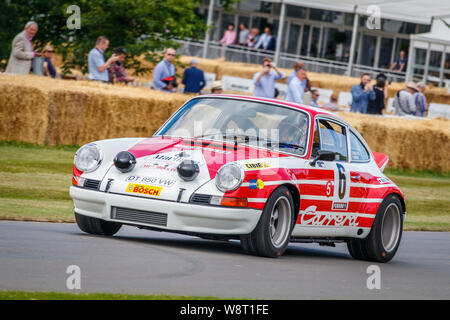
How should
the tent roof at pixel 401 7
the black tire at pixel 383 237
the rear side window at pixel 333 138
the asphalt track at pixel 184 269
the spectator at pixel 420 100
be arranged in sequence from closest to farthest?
the asphalt track at pixel 184 269
the rear side window at pixel 333 138
the black tire at pixel 383 237
the spectator at pixel 420 100
the tent roof at pixel 401 7

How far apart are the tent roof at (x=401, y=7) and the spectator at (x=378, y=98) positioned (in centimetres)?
1590

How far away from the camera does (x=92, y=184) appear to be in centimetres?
830

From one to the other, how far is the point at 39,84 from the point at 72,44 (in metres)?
5.86

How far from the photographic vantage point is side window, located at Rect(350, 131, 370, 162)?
9898 mm

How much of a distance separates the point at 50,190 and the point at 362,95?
9.92m

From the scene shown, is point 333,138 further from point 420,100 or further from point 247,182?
point 420,100

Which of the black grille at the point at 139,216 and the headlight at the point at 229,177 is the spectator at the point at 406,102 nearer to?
the headlight at the point at 229,177

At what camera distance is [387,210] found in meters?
10.0

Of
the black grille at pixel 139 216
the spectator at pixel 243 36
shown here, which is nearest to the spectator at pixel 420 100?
the black grille at pixel 139 216

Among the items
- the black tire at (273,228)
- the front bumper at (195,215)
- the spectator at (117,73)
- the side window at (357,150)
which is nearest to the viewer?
the front bumper at (195,215)

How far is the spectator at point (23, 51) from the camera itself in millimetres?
16672

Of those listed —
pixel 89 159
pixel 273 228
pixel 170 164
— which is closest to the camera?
pixel 170 164

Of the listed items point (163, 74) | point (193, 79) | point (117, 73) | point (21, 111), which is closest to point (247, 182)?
point (21, 111)
